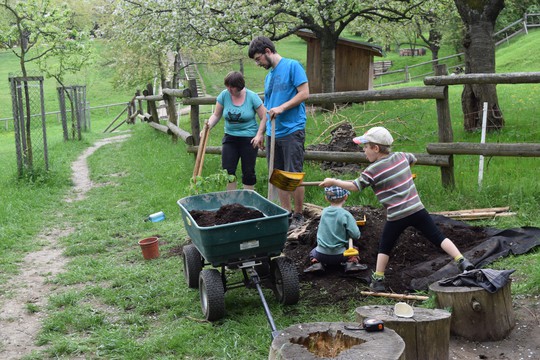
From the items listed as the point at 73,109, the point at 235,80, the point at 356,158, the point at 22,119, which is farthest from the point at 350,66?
the point at 235,80

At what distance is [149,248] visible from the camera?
21.7 ft

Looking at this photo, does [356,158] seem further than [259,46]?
Yes

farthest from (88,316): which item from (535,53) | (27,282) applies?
(535,53)

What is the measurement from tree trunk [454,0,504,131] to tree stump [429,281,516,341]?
696cm

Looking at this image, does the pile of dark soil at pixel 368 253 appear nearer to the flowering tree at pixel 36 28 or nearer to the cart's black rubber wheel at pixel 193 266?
the cart's black rubber wheel at pixel 193 266

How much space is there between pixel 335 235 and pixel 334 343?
6.87 ft

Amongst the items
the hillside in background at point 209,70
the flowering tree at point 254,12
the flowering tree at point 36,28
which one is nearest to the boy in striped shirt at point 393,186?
the flowering tree at point 36,28

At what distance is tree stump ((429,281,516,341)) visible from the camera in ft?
13.0

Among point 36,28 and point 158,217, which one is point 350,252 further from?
point 36,28

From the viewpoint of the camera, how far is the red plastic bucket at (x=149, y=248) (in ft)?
21.6

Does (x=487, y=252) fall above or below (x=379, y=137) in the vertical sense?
below

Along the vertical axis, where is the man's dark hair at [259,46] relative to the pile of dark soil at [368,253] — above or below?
above

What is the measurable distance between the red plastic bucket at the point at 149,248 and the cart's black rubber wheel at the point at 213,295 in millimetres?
1916

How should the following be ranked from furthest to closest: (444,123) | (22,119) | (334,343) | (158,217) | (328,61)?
(328,61)
(22,119)
(158,217)
(444,123)
(334,343)
